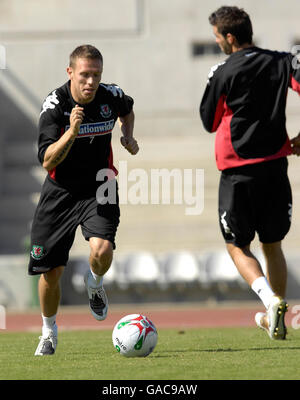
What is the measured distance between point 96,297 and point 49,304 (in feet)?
1.45

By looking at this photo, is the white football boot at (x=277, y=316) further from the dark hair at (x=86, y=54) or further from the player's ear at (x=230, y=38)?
the dark hair at (x=86, y=54)

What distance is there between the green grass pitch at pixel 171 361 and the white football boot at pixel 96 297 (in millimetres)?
319

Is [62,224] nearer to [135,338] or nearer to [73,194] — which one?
[73,194]

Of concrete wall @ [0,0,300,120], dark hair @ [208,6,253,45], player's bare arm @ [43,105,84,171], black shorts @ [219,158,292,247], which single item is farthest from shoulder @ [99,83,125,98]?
concrete wall @ [0,0,300,120]

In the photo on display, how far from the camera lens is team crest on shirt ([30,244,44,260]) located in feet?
23.3

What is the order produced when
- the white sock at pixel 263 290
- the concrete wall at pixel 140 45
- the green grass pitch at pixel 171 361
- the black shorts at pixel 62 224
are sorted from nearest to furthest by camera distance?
the green grass pitch at pixel 171 361 < the white sock at pixel 263 290 < the black shorts at pixel 62 224 < the concrete wall at pixel 140 45

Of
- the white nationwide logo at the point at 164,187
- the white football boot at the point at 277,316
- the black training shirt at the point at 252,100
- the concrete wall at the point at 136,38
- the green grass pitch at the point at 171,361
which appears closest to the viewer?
the green grass pitch at the point at 171,361

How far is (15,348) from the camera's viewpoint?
8.20m

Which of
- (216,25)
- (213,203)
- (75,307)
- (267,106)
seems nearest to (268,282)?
(267,106)

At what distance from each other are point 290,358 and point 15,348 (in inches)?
114

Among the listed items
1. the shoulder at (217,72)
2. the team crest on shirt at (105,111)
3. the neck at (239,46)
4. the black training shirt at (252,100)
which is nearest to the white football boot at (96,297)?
the team crest on shirt at (105,111)

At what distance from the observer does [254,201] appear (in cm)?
695

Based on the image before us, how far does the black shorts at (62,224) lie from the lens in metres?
7.07

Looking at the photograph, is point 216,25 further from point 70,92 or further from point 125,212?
point 125,212
